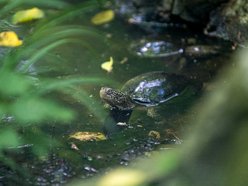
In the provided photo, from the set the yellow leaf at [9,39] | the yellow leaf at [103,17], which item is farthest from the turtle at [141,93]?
the yellow leaf at [103,17]

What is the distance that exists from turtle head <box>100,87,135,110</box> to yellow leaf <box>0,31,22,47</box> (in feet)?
2.46

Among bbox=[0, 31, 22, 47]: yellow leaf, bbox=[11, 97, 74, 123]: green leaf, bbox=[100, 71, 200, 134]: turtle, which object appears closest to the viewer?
bbox=[11, 97, 74, 123]: green leaf

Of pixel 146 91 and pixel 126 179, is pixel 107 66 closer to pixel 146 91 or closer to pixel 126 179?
pixel 146 91

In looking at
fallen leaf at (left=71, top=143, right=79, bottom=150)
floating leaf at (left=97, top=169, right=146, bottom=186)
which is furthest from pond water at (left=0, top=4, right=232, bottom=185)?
floating leaf at (left=97, top=169, right=146, bottom=186)

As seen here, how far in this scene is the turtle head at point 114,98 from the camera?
3.14 m

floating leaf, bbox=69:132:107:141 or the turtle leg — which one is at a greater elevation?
the turtle leg

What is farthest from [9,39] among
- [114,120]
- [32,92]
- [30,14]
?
[32,92]

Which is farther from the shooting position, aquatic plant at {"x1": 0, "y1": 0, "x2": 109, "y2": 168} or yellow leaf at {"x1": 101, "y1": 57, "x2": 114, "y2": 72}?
yellow leaf at {"x1": 101, "y1": 57, "x2": 114, "y2": 72}

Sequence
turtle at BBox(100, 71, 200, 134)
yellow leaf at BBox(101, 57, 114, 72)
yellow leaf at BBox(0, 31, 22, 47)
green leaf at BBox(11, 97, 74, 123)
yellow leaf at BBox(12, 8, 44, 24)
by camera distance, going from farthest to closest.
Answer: yellow leaf at BBox(12, 8, 44, 24) < yellow leaf at BBox(101, 57, 114, 72) < yellow leaf at BBox(0, 31, 22, 47) < turtle at BBox(100, 71, 200, 134) < green leaf at BBox(11, 97, 74, 123)

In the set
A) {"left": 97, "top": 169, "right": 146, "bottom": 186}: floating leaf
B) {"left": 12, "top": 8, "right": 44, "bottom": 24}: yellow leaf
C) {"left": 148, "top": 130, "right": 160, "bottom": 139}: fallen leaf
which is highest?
{"left": 12, "top": 8, "right": 44, "bottom": 24}: yellow leaf

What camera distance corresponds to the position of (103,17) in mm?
4422

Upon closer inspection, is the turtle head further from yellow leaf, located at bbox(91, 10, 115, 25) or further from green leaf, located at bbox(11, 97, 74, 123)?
yellow leaf, located at bbox(91, 10, 115, 25)

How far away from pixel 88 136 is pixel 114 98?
422 mm

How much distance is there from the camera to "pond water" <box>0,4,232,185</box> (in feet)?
8.30
